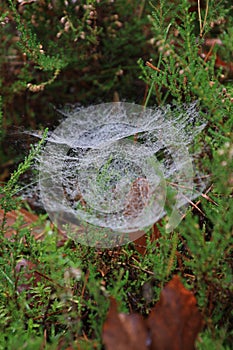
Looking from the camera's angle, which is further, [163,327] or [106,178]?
[106,178]

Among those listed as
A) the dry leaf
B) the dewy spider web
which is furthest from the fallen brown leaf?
the dewy spider web

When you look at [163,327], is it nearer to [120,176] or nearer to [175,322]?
[175,322]

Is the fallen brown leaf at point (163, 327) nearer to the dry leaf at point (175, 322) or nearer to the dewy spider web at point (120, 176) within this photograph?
the dry leaf at point (175, 322)

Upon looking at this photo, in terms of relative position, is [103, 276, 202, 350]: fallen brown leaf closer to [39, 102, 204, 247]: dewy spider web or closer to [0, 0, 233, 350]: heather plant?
[0, 0, 233, 350]: heather plant

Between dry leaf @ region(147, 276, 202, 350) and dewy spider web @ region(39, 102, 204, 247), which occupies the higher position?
dry leaf @ region(147, 276, 202, 350)

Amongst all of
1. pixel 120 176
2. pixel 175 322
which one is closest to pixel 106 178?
pixel 120 176
